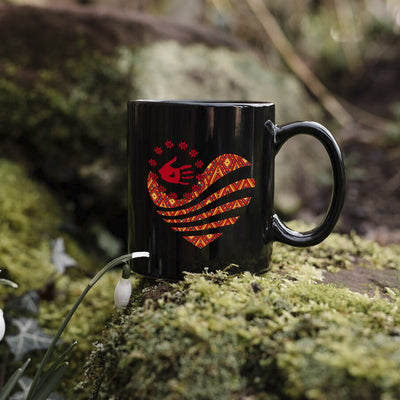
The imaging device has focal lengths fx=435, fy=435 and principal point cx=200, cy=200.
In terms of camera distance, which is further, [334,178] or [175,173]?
[334,178]

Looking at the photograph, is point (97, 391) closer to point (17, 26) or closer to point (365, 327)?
point (365, 327)

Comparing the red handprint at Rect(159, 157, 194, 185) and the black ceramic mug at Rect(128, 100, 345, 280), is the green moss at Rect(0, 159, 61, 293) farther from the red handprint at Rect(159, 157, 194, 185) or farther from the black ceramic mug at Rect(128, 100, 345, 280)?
the red handprint at Rect(159, 157, 194, 185)

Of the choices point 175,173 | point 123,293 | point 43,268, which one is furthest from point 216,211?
point 43,268

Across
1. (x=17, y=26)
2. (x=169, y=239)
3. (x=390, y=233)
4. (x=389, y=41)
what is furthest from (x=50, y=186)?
(x=389, y=41)

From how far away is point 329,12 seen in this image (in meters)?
4.07

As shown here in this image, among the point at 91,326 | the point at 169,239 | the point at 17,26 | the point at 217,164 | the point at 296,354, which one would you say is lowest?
the point at 91,326

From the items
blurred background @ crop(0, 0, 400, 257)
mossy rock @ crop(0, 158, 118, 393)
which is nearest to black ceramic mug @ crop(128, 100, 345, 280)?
mossy rock @ crop(0, 158, 118, 393)

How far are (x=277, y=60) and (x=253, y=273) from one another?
3.39m

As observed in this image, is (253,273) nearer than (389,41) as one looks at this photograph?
Yes

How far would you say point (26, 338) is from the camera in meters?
1.37

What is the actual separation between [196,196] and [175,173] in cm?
8

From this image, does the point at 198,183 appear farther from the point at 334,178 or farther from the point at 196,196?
the point at 334,178

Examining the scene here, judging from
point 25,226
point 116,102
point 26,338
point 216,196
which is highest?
point 116,102

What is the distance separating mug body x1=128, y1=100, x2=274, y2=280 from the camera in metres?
1.06
